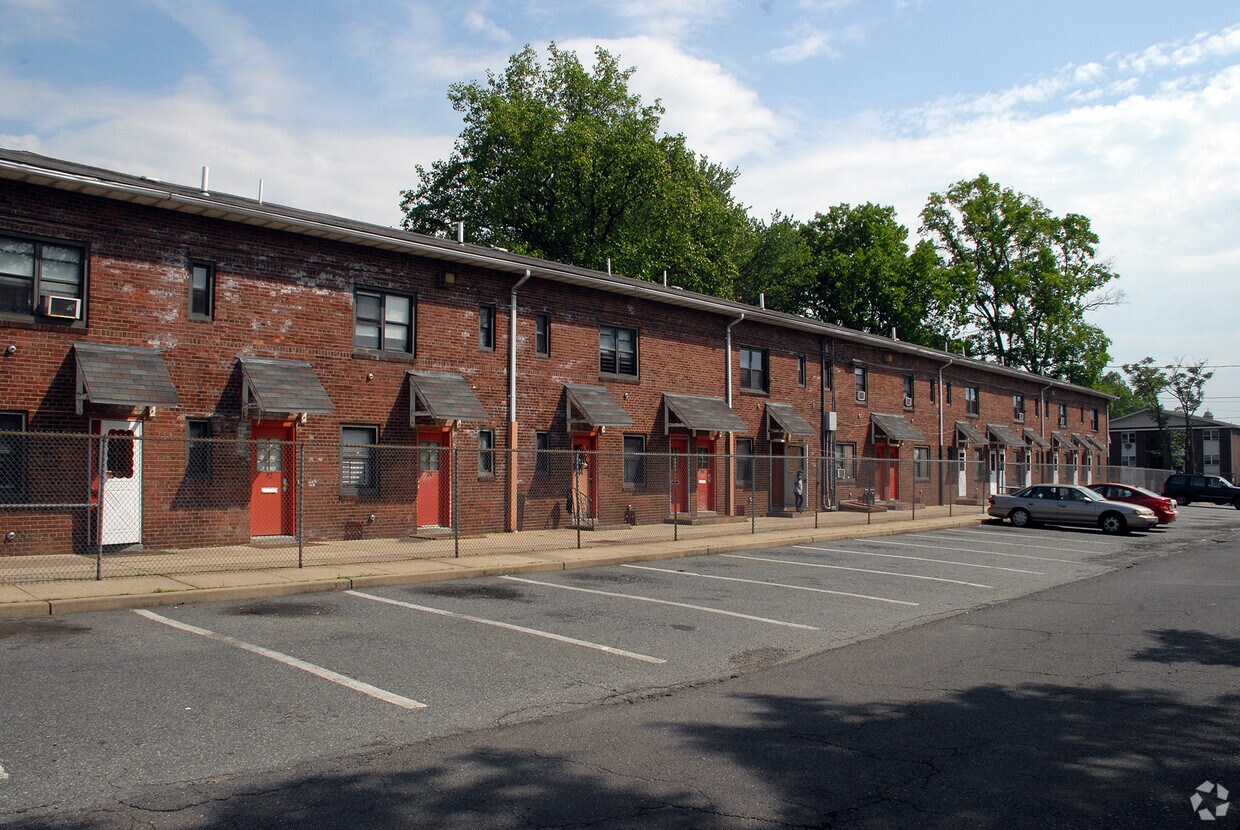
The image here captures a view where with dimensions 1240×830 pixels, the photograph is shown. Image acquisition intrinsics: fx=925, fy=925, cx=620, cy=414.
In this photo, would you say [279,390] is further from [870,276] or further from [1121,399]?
[1121,399]

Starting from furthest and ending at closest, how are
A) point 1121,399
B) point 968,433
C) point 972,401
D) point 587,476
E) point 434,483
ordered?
point 1121,399
point 972,401
point 968,433
point 587,476
point 434,483

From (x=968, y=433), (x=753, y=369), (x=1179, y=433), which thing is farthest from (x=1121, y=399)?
(x=753, y=369)

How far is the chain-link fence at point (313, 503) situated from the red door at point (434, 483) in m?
0.03

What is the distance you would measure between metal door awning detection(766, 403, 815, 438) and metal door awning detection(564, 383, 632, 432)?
7.28 meters

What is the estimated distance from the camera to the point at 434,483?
2027 centimetres

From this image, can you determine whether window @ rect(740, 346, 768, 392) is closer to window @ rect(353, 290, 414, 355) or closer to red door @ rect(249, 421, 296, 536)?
window @ rect(353, 290, 414, 355)

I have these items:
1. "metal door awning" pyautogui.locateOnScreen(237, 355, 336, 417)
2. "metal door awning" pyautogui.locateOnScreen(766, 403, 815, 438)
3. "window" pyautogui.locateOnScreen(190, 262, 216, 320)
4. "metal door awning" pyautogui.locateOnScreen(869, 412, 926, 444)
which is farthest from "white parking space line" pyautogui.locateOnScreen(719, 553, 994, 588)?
"metal door awning" pyautogui.locateOnScreen(869, 412, 926, 444)

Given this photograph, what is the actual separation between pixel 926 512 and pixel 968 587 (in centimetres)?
1756

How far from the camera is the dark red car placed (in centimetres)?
2953

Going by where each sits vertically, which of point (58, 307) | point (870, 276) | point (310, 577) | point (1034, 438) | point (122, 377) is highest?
point (870, 276)

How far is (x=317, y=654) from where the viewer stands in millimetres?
8727

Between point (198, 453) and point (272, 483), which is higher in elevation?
point (198, 453)

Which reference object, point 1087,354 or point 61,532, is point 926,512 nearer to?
point 61,532

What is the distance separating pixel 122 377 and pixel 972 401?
121 feet
